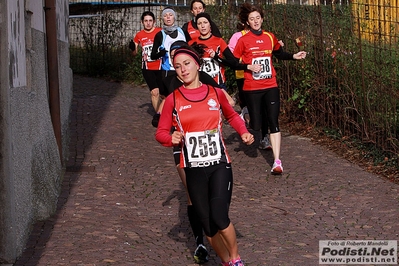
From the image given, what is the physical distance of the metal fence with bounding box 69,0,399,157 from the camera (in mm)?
10812

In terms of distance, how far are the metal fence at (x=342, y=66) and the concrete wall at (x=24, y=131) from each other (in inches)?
151

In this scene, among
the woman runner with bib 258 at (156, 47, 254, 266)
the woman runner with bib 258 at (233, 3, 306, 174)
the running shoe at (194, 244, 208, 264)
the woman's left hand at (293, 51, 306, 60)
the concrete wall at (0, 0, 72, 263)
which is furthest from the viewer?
the woman runner with bib 258 at (233, 3, 306, 174)

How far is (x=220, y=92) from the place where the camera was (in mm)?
6793

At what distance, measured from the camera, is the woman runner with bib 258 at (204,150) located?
21.4 ft

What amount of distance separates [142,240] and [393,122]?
4265 mm

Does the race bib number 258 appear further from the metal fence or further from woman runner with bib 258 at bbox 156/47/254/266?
woman runner with bib 258 at bbox 156/47/254/266

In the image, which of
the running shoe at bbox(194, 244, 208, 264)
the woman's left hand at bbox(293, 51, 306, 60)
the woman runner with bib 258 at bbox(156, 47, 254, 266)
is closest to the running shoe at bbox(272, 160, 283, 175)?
the woman's left hand at bbox(293, 51, 306, 60)

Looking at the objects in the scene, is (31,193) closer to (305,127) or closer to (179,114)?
(179,114)

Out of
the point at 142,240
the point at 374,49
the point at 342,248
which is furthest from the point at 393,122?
the point at 142,240

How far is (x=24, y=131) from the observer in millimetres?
7816

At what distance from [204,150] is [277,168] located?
3.96 metres

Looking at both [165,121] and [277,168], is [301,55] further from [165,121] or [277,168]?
[165,121]

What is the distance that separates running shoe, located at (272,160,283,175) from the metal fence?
1405 millimetres

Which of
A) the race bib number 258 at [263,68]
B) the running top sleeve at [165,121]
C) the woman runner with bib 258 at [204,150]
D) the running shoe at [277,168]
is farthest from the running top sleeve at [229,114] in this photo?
the race bib number 258 at [263,68]
